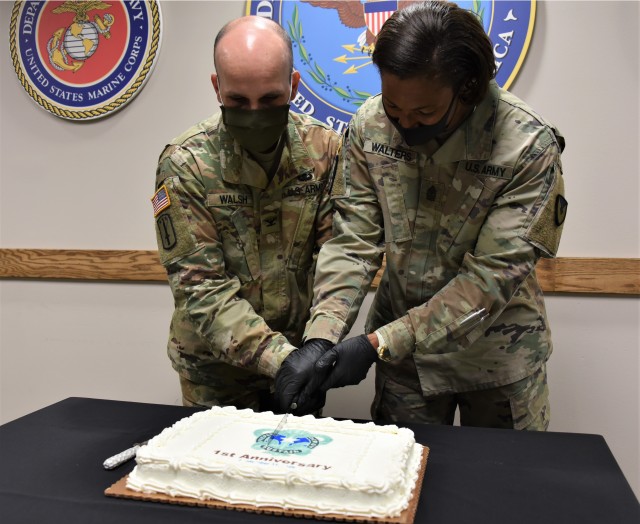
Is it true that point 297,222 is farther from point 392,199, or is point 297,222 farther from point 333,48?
point 333,48

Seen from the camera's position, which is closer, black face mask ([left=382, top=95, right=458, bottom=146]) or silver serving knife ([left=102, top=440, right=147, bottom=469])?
silver serving knife ([left=102, top=440, right=147, bottom=469])

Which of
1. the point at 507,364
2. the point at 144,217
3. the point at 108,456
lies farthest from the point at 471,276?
the point at 144,217

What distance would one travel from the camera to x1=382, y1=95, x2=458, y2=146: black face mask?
1367 millimetres

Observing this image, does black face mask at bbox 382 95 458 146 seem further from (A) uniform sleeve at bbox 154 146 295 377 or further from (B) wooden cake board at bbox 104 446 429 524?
(B) wooden cake board at bbox 104 446 429 524

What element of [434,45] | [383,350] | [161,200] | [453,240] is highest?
[434,45]

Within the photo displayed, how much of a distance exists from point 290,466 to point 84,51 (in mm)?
2319

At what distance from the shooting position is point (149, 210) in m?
2.70

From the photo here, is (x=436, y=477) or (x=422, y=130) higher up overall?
(x=422, y=130)

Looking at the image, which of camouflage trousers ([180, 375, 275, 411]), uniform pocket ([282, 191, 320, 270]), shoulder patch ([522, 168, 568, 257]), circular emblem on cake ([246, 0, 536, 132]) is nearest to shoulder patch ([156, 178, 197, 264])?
uniform pocket ([282, 191, 320, 270])

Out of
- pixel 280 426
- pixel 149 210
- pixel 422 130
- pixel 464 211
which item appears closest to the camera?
A: pixel 280 426

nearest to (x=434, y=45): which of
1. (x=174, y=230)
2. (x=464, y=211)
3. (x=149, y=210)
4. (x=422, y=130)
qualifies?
(x=422, y=130)

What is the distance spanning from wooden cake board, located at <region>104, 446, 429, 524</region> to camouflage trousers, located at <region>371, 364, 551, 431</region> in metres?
0.53

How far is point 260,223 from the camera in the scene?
1683 millimetres

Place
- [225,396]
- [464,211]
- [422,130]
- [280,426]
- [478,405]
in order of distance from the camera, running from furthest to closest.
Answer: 1. [225,396]
2. [478,405]
3. [464,211]
4. [422,130]
5. [280,426]
